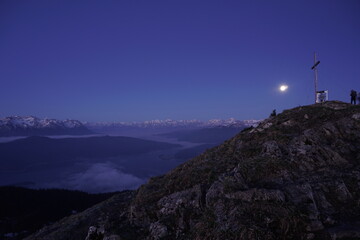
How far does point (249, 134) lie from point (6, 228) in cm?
15415

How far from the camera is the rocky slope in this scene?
29.7 ft

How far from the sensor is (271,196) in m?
10.8

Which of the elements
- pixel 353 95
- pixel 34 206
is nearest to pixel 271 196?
pixel 353 95

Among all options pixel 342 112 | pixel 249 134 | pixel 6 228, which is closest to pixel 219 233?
pixel 249 134

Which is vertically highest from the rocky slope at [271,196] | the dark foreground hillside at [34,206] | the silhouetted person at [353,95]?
the silhouetted person at [353,95]

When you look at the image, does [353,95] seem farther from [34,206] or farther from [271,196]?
[34,206]

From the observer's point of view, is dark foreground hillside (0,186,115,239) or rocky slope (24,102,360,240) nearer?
rocky slope (24,102,360,240)

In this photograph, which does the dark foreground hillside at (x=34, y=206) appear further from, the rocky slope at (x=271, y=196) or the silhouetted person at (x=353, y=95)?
the silhouetted person at (x=353, y=95)

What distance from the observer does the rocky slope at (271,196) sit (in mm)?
9047

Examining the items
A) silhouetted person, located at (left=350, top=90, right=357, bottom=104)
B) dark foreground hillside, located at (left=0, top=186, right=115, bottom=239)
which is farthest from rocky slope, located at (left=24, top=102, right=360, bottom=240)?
dark foreground hillside, located at (left=0, top=186, right=115, bottom=239)

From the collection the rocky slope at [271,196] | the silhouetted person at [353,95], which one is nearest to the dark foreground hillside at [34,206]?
the rocky slope at [271,196]

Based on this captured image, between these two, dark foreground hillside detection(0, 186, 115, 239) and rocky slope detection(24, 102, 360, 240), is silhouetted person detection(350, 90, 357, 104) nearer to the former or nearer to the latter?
rocky slope detection(24, 102, 360, 240)

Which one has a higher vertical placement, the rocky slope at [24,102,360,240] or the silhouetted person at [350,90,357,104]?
the silhouetted person at [350,90,357,104]

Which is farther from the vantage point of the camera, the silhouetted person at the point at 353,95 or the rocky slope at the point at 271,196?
the silhouetted person at the point at 353,95
